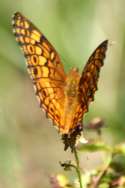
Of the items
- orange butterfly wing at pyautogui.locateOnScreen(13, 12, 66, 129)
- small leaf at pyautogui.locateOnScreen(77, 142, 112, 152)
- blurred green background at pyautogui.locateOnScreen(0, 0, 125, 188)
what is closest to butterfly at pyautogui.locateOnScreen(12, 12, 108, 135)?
orange butterfly wing at pyautogui.locateOnScreen(13, 12, 66, 129)

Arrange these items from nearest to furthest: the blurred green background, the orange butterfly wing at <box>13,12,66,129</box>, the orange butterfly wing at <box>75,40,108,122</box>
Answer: the orange butterfly wing at <box>75,40,108,122</box>, the orange butterfly wing at <box>13,12,66,129</box>, the blurred green background

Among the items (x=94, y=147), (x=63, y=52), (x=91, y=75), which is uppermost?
(x=63, y=52)

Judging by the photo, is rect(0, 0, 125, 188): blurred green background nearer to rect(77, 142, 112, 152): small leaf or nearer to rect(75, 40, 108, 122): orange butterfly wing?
rect(77, 142, 112, 152): small leaf

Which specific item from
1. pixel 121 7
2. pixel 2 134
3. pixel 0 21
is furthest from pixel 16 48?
pixel 2 134

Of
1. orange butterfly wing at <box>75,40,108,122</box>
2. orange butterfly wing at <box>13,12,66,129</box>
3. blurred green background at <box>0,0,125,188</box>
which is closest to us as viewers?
orange butterfly wing at <box>75,40,108,122</box>

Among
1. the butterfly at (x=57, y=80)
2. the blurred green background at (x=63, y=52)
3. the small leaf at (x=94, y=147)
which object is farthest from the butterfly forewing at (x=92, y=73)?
the blurred green background at (x=63, y=52)

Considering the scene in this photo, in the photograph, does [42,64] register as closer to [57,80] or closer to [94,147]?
[57,80]

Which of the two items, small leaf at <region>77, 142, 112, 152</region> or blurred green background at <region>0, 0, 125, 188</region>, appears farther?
blurred green background at <region>0, 0, 125, 188</region>

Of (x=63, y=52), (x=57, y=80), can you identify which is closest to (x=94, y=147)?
(x=57, y=80)
